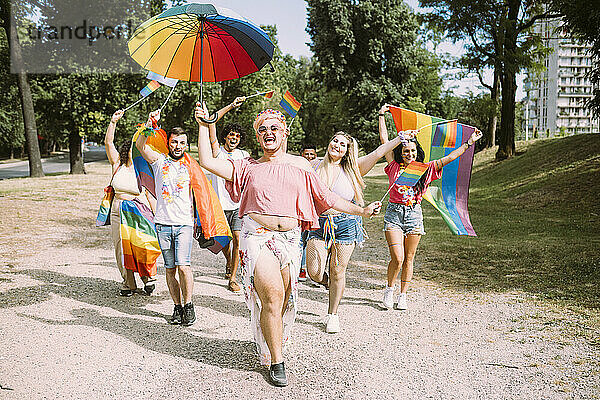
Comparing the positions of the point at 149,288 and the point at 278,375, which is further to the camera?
the point at 149,288

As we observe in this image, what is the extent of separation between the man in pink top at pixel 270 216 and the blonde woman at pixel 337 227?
1.15 metres

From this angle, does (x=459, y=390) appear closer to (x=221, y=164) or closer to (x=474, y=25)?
(x=221, y=164)

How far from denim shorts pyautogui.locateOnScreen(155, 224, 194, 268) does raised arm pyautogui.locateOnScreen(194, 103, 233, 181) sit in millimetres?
1495

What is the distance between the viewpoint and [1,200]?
58.8 ft

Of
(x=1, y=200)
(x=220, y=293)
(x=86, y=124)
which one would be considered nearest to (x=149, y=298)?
(x=220, y=293)

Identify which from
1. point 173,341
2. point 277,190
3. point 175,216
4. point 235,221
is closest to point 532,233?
point 235,221

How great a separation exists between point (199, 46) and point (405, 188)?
2867 millimetres

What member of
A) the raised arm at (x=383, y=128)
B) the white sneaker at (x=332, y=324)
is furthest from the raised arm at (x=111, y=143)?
the white sneaker at (x=332, y=324)

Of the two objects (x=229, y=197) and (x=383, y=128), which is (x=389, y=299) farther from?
(x=229, y=197)

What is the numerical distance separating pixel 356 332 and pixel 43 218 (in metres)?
11.5

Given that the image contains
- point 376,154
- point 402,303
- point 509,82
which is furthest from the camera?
point 509,82

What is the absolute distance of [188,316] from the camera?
5.89 meters

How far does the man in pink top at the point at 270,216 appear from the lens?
4.48m

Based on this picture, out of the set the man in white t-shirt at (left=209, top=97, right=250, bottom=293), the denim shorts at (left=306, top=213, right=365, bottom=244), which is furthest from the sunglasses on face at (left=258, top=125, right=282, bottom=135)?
the man in white t-shirt at (left=209, top=97, right=250, bottom=293)
